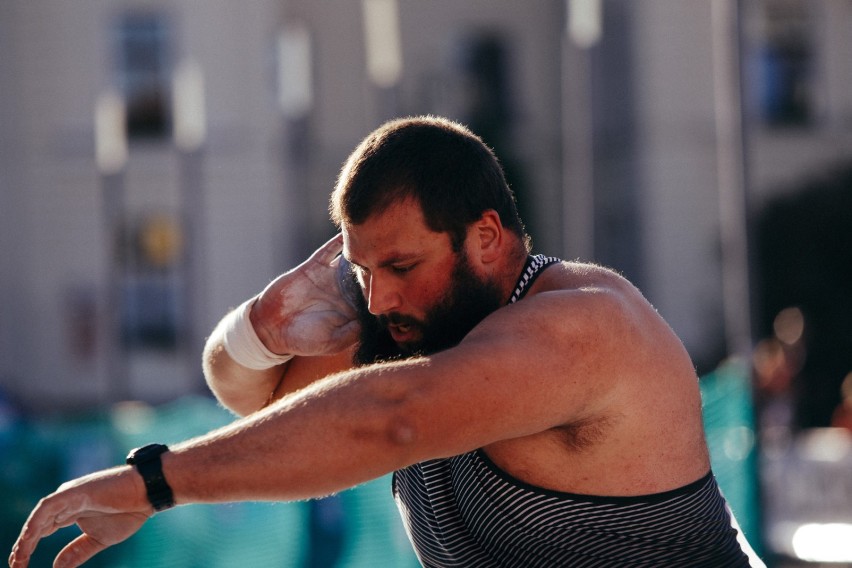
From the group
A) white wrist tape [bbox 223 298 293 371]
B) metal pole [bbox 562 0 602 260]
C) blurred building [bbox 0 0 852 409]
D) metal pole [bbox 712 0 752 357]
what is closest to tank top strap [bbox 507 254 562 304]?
white wrist tape [bbox 223 298 293 371]

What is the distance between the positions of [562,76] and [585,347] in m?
22.0

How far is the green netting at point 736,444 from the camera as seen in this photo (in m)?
6.70

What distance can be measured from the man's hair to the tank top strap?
15cm

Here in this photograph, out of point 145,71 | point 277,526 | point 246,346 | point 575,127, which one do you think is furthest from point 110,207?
point 575,127

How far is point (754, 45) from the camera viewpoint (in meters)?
21.1

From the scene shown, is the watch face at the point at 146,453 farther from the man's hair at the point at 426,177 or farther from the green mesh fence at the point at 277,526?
the green mesh fence at the point at 277,526

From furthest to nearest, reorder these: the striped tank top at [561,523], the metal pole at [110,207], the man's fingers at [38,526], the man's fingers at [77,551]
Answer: the metal pole at [110,207] < the striped tank top at [561,523] < the man's fingers at [77,551] < the man's fingers at [38,526]

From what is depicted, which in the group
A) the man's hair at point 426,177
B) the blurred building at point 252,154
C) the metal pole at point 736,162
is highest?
the man's hair at point 426,177

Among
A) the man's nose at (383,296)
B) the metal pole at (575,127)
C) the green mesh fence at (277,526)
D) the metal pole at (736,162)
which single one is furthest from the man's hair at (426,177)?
the metal pole at (575,127)

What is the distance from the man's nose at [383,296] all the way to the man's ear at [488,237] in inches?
7.8

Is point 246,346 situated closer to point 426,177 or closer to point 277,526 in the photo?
point 426,177

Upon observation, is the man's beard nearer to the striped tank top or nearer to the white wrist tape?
the striped tank top

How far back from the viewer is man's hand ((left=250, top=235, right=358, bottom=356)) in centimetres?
336

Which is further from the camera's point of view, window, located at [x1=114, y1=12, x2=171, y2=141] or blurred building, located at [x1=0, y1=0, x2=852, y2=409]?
window, located at [x1=114, y1=12, x2=171, y2=141]
